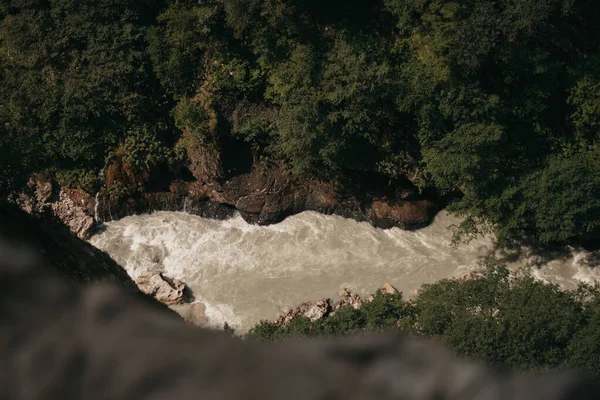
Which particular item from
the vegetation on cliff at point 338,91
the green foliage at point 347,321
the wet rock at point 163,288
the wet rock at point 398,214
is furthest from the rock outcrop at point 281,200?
the green foliage at point 347,321

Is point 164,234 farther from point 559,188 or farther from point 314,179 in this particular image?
point 559,188

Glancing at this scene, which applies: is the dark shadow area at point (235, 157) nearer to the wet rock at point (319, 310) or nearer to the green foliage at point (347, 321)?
the wet rock at point (319, 310)

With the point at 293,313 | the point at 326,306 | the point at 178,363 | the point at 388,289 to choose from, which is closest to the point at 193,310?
the point at 293,313

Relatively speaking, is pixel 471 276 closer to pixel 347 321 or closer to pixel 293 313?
pixel 347 321

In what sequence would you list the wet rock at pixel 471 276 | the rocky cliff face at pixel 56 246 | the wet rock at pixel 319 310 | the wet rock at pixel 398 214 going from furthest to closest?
1. the wet rock at pixel 398 214
2. the wet rock at pixel 319 310
3. the wet rock at pixel 471 276
4. the rocky cliff face at pixel 56 246

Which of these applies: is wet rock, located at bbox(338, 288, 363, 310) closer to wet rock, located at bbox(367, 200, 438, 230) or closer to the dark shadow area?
wet rock, located at bbox(367, 200, 438, 230)

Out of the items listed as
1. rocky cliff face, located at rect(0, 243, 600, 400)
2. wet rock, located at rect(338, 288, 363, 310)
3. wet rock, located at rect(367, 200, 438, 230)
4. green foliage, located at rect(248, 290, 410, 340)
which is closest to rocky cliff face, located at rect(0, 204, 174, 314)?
rocky cliff face, located at rect(0, 243, 600, 400)
